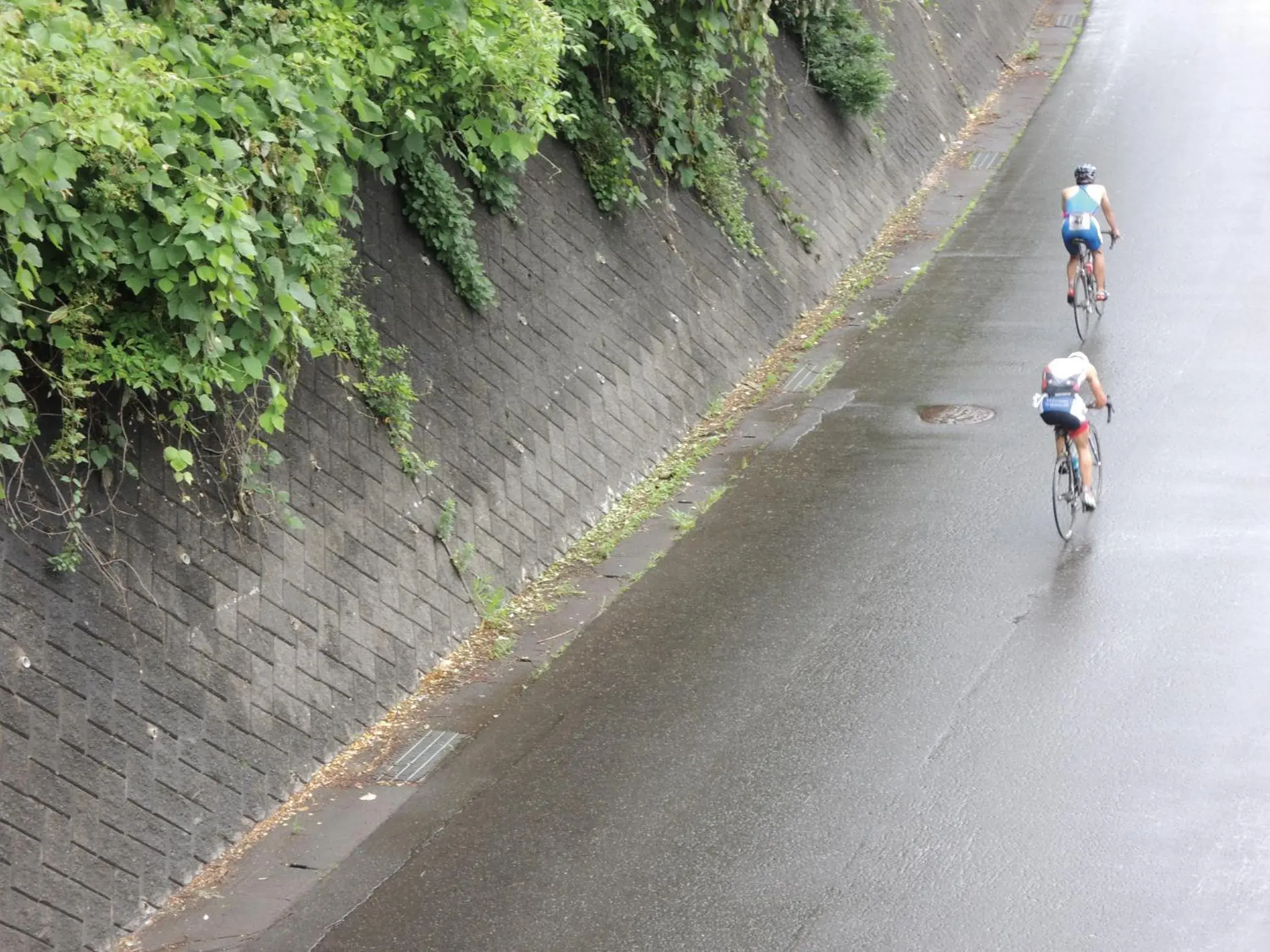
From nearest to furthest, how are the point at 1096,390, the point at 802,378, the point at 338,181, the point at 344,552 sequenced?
the point at 338,181, the point at 344,552, the point at 1096,390, the point at 802,378

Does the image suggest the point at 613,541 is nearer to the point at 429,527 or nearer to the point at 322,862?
the point at 429,527

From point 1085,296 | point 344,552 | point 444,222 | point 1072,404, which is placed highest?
point 444,222

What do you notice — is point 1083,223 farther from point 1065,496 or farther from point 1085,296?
point 1065,496

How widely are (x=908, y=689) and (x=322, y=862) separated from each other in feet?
12.7

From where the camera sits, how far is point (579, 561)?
40.1 feet

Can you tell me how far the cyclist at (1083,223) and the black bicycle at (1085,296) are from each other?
1.1 inches

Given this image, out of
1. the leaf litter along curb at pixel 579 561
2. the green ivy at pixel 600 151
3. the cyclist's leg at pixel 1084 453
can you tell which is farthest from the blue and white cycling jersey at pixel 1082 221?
the green ivy at pixel 600 151

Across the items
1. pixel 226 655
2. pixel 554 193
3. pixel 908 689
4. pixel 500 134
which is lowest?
pixel 908 689

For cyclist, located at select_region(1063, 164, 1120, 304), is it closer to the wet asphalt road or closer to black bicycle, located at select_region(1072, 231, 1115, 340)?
black bicycle, located at select_region(1072, 231, 1115, 340)

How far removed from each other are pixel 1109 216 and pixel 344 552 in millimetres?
10050

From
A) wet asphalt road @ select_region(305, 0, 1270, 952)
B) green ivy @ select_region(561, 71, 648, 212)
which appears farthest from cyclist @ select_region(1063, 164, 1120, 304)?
green ivy @ select_region(561, 71, 648, 212)

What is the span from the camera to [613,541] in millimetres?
12492

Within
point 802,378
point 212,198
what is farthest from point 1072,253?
point 212,198

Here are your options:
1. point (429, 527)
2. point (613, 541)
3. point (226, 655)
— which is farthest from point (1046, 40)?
point (226, 655)
